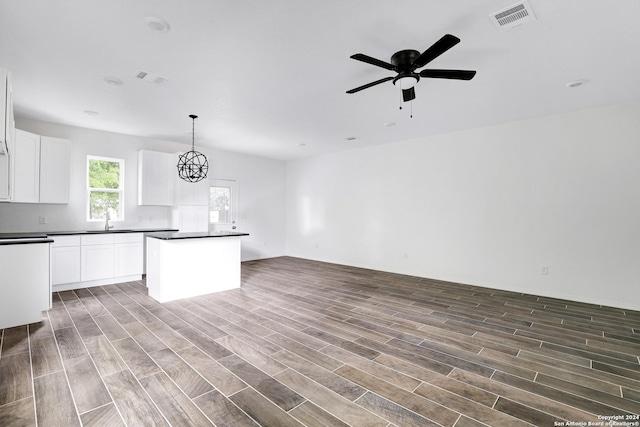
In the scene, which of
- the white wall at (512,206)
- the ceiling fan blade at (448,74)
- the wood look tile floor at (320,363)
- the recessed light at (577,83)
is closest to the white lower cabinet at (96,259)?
the wood look tile floor at (320,363)

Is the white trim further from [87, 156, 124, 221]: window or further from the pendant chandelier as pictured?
the pendant chandelier

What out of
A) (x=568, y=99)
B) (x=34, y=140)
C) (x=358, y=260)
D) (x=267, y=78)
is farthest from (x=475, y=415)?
(x=34, y=140)

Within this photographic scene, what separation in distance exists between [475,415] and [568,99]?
4.20 meters

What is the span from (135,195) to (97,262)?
5.01ft

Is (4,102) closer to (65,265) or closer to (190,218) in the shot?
(65,265)

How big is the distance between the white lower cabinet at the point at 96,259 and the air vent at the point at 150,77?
306 centimetres

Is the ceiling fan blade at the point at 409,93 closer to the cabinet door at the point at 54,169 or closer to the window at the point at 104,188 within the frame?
the cabinet door at the point at 54,169

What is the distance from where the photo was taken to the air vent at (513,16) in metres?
2.18

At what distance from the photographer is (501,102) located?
4066 mm

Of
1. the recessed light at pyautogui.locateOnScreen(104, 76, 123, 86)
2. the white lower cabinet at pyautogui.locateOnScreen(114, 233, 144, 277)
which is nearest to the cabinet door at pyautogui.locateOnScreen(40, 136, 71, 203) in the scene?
the white lower cabinet at pyautogui.locateOnScreen(114, 233, 144, 277)

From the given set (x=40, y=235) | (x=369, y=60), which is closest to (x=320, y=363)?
(x=369, y=60)

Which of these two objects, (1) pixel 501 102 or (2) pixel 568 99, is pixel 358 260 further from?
(2) pixel 568 99

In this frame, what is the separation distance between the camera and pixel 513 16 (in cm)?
228

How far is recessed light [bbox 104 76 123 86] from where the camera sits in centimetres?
337
